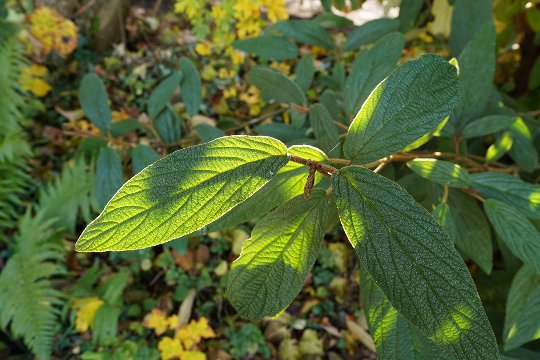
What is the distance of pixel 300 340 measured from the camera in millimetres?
2098

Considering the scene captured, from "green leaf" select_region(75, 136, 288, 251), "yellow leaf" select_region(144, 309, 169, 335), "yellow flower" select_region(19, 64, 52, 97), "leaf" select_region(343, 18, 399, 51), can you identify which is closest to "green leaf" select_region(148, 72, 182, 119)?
"leaf" select_region(343, 18, 399, 51)

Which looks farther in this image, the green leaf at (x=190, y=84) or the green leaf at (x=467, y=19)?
the green leaf at (x=190, y=84)

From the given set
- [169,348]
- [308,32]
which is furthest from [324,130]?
[169,348]

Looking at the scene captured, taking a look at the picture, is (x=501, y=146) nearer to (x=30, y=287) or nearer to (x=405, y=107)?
(x=405, y=107)

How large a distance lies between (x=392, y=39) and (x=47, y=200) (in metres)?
1.95

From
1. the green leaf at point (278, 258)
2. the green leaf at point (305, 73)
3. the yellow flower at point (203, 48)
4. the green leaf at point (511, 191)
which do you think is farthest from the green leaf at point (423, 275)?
the yellow flower at point (203, 48)

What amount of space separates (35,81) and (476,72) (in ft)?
8.27

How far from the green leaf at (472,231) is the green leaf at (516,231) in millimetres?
198

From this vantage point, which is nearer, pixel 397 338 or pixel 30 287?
pixel 397 338

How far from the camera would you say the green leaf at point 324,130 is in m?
0.78

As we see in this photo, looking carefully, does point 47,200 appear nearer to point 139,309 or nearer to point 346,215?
point 139,309

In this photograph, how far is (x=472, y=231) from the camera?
959 millimetres

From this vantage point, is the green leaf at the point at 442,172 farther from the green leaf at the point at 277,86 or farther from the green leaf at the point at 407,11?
the green leaf at the point at 407,11

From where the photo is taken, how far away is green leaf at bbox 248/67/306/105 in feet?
3.51
